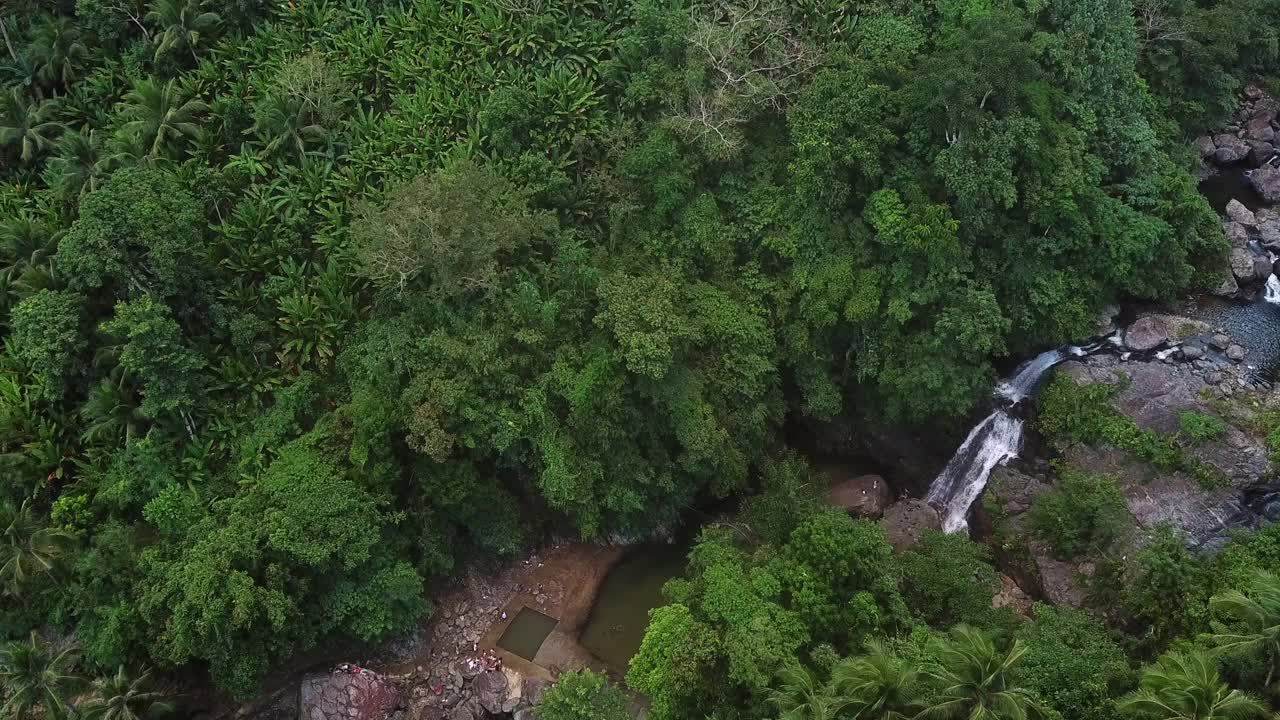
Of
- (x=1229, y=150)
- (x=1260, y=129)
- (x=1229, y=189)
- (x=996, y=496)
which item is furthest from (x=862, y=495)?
(x=1260, y=129)

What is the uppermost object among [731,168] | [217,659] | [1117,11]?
[1117,11]

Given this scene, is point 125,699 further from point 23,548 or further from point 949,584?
point 949,584

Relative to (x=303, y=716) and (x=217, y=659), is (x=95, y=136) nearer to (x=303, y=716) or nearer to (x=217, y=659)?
(x=217, y=659)

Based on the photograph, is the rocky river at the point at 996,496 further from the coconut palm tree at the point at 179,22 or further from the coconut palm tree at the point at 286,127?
the coconut palm tree at the point at 179,22

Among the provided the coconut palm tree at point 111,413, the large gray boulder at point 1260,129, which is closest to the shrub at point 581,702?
the coconut palm tree at point 111,413

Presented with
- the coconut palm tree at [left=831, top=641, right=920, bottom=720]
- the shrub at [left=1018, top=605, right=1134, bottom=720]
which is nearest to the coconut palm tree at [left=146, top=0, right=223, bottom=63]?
the coconut palm tree at [left=831, top=641, right=920, bottom=720]

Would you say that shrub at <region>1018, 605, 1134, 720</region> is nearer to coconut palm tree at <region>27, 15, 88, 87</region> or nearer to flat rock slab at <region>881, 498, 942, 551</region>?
flat rock slab at <region>881, 498, 942, 551</region>

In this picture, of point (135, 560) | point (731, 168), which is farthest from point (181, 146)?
point (731, 168)
